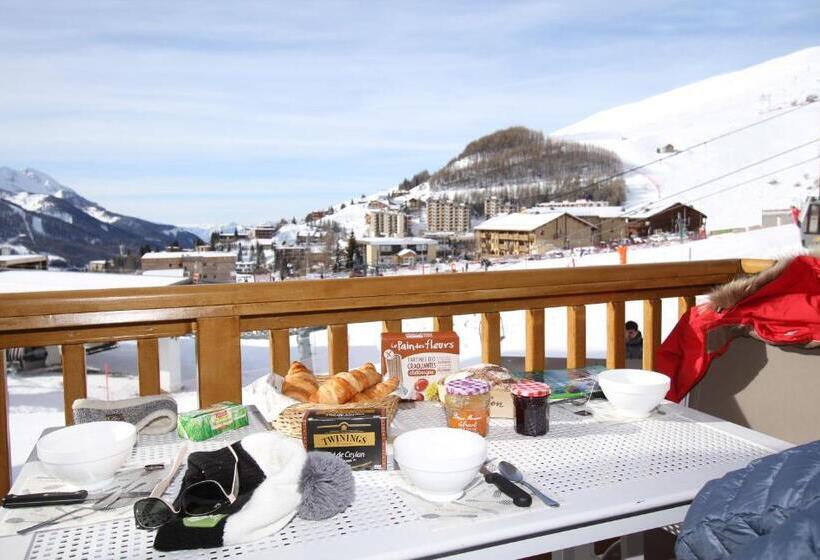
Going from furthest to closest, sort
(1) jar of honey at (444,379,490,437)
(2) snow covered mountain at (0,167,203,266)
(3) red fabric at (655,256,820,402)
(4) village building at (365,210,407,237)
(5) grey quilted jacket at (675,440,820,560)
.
A: (2) snow covered mountain at (0,167,203,266) < (4) village building at (365,210,407,237) < (3) red fabric at (655,256,820,402) < (1) jar of honey at (444,379,490,437) < (5) grey quilted jacket at (675,440,820,560)

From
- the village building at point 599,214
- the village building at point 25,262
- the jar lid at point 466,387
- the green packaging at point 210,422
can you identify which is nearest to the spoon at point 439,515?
the jar lid at point 466,387

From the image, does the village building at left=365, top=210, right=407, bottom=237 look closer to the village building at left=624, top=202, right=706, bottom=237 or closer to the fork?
the village building at left=624, top=202, right=706, bottom=237

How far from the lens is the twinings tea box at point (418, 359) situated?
4.34 ft

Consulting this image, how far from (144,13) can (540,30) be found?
A: 29.1 ft

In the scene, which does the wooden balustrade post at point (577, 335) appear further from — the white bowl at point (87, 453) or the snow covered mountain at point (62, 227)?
the snow covered mountain at point (62, 227)

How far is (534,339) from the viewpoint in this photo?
185 cm

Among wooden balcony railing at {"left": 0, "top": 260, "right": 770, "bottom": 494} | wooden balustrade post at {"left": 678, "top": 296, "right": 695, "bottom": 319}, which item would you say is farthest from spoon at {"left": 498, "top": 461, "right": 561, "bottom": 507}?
wooden balustrade post at {"left": 678, "top": 296, "right": 695, "bottom": 319}

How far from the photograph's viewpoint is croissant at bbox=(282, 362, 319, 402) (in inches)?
45.9

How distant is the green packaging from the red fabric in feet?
3.87

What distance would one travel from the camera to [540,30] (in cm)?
1420

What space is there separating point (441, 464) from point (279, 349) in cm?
91

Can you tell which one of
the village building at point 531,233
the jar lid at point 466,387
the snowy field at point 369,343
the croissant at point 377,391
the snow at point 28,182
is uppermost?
the snow at point 28,182

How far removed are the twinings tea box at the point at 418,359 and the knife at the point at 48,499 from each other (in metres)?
0.60

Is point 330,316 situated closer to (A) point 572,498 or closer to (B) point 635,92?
(A) point 572,498
